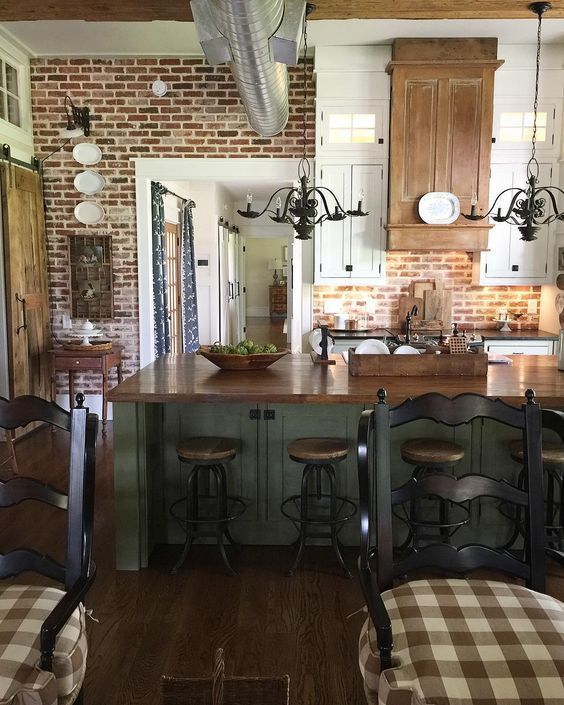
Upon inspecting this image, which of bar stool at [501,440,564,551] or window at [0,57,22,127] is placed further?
window at [0,57,22,127]

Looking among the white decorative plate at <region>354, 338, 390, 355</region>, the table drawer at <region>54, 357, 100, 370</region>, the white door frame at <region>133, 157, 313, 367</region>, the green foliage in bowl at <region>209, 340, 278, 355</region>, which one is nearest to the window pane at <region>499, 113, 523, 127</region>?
the white door frame at <region>133, 157, 313, 367</region>

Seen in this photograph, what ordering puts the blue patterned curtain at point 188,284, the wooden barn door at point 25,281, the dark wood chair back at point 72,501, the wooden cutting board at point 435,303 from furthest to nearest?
the blue patterned curtain at point 188,284 < the wooden cutting board at point 435,303 < the wooden barn door at point 25,281 < the dark wood chair back at point 72,501

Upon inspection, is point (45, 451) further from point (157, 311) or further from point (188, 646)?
point (188, 646)

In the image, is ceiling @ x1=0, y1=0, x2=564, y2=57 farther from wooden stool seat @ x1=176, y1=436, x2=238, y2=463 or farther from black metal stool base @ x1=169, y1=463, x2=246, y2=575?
black metal stool base @ x1=169, y1=463, x2=246, y2=575

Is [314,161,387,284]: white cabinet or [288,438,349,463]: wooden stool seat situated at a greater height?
[314,161,387,284]: white cabinet

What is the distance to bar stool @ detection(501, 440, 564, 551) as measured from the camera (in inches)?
120

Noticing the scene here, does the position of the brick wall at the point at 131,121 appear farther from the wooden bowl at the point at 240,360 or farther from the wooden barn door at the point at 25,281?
the wooden bowl at the point at 240,360

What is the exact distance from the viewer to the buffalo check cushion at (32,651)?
4.85ft

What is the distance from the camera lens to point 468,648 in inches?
63.2

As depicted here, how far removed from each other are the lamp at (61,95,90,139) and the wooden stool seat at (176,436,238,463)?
3.74 meters

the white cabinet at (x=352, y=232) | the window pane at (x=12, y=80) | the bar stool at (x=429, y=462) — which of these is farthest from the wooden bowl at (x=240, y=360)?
the window pane at (x=12, y=80)

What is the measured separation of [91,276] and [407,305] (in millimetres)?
3068

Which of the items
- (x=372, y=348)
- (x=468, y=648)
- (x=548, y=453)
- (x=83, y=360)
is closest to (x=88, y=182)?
(x=83, y=360)

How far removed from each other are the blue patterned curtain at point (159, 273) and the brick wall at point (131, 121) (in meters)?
0.43
